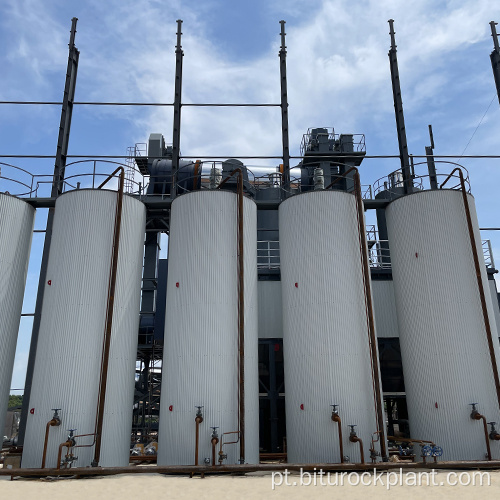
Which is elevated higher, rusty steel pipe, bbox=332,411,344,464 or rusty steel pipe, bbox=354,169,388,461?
rusty steel pipe, bbox=354,169,388,461

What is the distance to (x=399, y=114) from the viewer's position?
24.1 metres

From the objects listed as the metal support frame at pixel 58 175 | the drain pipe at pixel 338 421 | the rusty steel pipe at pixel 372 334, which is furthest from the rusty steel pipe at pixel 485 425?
the metal support frame at pixel 58 175

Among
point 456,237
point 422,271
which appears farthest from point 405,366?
point 456,237

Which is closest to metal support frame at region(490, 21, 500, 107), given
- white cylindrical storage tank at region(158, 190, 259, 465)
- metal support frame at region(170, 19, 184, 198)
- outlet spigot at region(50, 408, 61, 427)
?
white cylindrical storage tank at region(158, 190, 259, 465)

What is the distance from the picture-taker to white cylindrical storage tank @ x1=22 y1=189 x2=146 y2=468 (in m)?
15.9

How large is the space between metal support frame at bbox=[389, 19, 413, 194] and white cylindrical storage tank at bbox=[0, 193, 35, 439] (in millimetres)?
17194

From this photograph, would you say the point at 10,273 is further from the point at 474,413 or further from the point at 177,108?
the point at 474,413

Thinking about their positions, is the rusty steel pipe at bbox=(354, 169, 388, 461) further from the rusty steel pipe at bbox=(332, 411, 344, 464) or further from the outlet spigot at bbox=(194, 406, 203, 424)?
the outlet spigot at bbox=(194, 406, 203, 424)

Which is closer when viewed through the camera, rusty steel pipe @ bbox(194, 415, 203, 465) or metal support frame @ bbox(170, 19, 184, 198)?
rusty steel pipe @ bbox(194, 415, 203, 465)

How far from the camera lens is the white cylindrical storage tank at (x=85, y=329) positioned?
15938 millimetres

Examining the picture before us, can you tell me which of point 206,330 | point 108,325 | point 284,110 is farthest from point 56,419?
point 284,110

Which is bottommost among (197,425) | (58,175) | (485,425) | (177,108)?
(485,425)

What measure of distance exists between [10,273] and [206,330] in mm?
8288

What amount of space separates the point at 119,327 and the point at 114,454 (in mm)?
4341
